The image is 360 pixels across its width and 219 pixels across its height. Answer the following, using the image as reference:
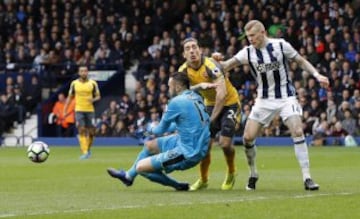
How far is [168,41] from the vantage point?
37812 mm

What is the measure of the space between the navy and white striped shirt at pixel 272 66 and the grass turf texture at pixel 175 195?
54.6 inches

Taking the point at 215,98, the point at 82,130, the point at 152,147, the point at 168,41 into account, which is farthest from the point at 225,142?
the point at 168,41

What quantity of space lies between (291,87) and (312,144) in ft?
56.8

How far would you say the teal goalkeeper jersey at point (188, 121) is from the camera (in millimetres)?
14102

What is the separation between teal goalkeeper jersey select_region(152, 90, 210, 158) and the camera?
14102 mm

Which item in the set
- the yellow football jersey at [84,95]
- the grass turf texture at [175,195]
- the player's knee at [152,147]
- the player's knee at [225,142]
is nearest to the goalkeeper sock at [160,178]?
the grass turf texture at [175,195]

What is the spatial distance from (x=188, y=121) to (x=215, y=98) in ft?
5.39

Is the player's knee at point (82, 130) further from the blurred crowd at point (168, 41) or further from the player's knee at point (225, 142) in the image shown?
the player's knee at point (225, 142)

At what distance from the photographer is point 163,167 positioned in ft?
46.6

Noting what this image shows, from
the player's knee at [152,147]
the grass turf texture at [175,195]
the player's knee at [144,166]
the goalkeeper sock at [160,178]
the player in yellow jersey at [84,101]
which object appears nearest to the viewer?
the grass turf texture at [175,195]

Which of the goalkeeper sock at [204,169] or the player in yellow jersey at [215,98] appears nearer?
the player in yellow jersey at [215,98]

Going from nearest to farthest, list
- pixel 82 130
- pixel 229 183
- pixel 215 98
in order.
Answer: pixel 229 183 → pixel 215 98 → pixel 82 130

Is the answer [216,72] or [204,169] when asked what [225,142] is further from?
[216,72]

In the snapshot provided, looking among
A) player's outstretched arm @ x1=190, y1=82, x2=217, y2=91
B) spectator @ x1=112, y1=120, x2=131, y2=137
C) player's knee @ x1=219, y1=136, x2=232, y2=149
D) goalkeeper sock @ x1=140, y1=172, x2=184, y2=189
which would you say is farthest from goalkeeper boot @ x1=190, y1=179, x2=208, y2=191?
spectator @ x1=112, y1=120, x2=131, y2=137
